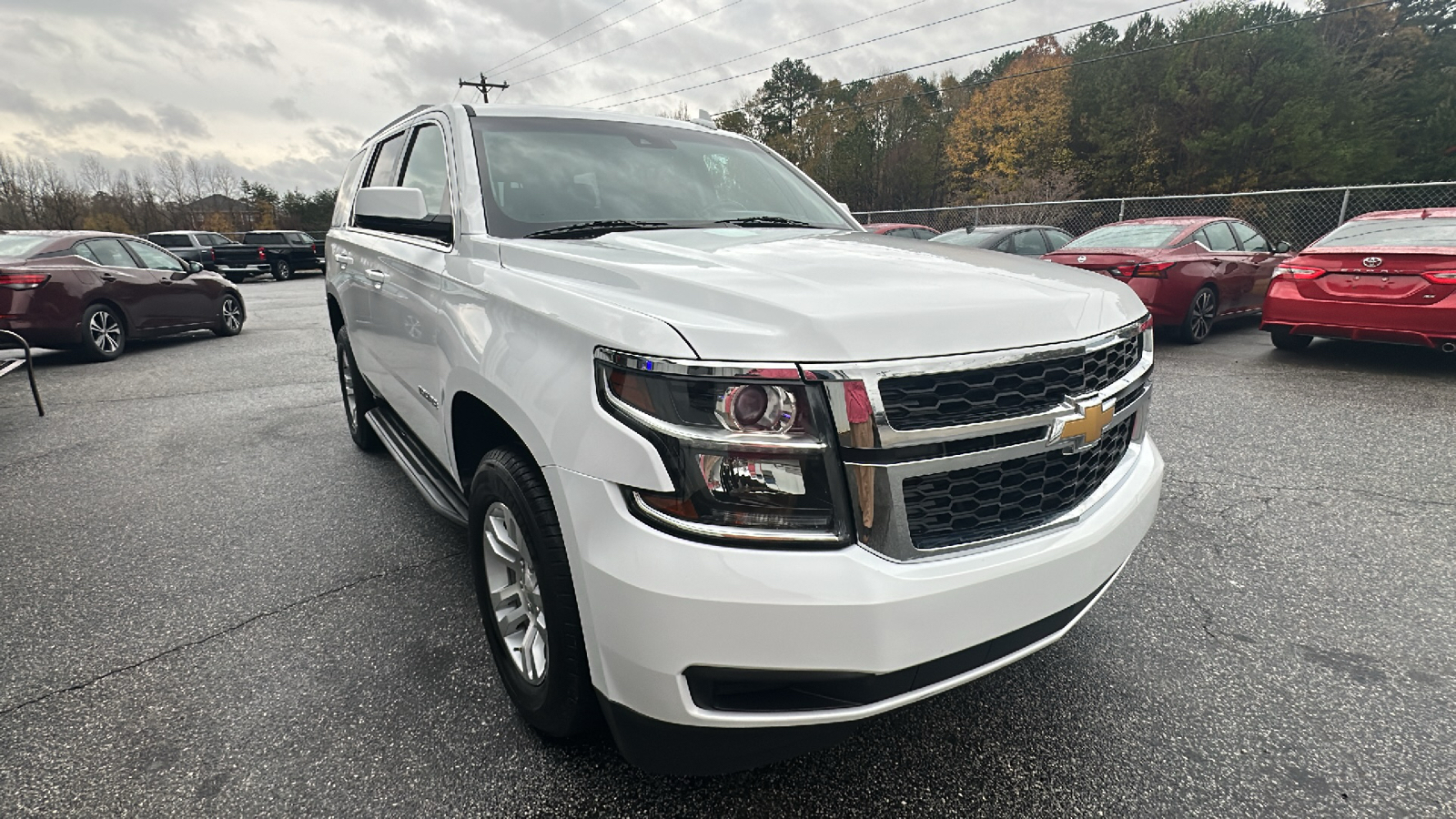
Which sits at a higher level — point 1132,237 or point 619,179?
point 619,179

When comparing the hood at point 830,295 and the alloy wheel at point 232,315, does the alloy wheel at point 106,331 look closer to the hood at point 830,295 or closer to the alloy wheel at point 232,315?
the alloy wheel at point 232,315

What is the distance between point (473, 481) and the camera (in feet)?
6.80

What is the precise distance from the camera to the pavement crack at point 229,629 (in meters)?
2.25

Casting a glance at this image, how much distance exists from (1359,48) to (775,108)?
134 feet

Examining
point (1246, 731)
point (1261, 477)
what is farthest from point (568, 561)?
point (1261, 477)

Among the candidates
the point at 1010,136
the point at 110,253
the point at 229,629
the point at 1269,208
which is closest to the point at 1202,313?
the point at 229,629

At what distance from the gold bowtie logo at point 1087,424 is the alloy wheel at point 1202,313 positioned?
772cm

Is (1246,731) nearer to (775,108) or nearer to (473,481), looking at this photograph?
(473,481)

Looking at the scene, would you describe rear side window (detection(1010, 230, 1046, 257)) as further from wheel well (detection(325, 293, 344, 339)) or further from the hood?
the hood

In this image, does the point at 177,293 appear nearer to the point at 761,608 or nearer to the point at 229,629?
the point at 229,629

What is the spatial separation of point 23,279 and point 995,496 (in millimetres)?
10441

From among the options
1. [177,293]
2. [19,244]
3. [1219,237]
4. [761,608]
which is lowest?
[761,608]

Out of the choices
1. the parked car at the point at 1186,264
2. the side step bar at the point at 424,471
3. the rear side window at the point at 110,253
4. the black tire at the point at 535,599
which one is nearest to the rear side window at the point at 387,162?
the side step bar at the point at 424,471

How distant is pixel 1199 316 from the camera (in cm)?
824
